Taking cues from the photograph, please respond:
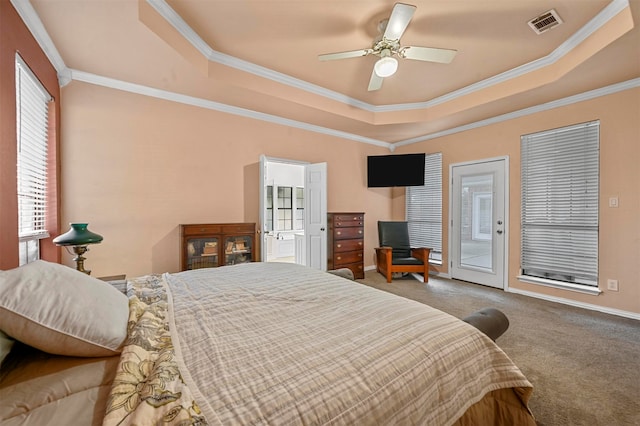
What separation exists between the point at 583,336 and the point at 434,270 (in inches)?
97.5

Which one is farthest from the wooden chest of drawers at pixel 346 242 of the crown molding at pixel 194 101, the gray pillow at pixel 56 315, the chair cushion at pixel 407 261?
the gray pillow at pixel 56 315

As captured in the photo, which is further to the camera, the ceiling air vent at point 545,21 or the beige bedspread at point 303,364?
the ceiling air vent at point 545,21

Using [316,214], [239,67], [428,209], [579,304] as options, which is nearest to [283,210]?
[316,214]

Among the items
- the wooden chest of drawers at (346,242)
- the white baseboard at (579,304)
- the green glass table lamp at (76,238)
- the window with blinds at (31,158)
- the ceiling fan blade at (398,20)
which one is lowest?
the white baseboard at (579,304)

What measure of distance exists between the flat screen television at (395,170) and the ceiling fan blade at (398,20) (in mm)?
2911

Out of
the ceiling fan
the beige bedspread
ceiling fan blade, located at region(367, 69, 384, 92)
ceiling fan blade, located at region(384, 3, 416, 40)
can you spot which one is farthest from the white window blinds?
ceiling fan blade, located at region(367, 69, 384, 92)

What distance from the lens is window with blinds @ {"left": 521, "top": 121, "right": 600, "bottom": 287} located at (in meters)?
3.30

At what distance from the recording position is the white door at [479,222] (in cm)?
411

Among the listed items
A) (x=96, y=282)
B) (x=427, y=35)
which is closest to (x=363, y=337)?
(x=96, y=282)

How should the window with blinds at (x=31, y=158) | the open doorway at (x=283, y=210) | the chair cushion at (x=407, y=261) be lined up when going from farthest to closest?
1. the open doorway at (x=283, y=210)
2. the chair cushion at (x=407, y=261)
3. the window with blinds at (x=31, y=158)

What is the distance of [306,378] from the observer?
2.56 feet

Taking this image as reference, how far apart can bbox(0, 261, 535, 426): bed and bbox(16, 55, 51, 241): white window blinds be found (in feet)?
5.93

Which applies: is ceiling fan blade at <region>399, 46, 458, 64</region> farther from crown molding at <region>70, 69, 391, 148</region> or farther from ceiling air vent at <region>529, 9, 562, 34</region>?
crown molding at <region>70, 69, 391, 148</region>

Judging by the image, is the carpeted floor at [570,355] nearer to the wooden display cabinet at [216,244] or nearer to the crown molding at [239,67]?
the wooden display cabinet at [216,244]
